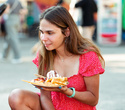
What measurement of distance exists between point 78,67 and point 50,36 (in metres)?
0.36

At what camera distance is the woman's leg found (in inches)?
101

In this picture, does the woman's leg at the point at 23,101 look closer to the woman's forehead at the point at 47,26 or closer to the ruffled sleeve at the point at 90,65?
the ruffled sleeve at the point at 90,65

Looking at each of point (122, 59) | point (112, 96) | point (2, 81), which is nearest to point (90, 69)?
point (112, 96)

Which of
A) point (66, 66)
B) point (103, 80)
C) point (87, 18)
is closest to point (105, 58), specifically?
point (87, 18)

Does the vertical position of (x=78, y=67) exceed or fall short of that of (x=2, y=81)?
it exceeds it

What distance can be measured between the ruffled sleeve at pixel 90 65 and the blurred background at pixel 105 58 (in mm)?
652

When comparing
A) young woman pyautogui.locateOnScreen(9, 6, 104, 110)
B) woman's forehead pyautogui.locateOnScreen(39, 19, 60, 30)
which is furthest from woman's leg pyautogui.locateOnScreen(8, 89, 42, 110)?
woman's forehead pyautogui.locateOnScreen(39, 19, 60, 30)

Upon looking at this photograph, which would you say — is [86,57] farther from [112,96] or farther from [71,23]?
[112,96]

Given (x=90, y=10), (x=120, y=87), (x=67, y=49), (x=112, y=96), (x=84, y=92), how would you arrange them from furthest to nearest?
(x=90, y=10)
(x=120, y=87)
(x=112, y=96)
(x=67, y=49)
(x=84, y=92)

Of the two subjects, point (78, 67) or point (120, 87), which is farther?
point (120, 87)

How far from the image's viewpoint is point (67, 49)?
270 centimetres

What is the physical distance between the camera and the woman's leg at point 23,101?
2.57 metres

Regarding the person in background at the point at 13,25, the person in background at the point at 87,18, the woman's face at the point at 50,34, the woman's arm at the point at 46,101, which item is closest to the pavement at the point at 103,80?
the person in background at the point at 13,25

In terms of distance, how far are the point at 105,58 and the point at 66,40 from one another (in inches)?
191
